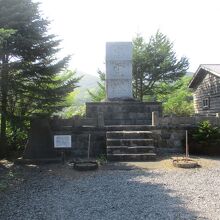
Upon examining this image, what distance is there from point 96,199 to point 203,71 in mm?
22106

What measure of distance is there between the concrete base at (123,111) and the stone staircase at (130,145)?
2424 millimetres

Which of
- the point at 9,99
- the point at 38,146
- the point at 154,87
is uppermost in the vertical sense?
the point at 154,87

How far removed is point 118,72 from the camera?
697 inches

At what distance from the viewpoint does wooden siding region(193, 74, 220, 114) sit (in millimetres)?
24975

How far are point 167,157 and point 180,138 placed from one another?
1.62 m

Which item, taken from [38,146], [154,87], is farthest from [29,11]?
[154,87]

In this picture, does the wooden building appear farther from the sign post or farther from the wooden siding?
the sign post

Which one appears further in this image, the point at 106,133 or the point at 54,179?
the point at 106,133

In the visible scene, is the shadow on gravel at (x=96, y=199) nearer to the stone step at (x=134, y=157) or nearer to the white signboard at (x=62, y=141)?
the white signboard at (x=62, y=141)

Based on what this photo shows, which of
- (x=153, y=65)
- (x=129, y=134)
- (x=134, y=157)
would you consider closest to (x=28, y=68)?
(x=129, y=134)

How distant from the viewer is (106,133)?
14039 millimetres

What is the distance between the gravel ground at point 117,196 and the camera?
6496 mm

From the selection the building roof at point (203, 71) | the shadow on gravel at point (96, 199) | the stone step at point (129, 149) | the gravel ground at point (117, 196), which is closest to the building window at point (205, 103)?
the building roof at point (203, 71)

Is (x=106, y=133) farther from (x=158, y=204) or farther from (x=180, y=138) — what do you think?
(x=158, y=204)
